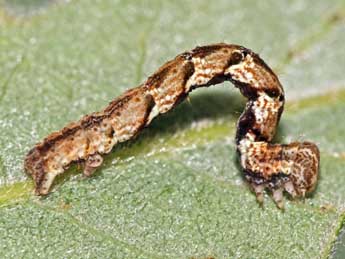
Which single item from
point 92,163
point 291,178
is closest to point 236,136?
point 291,178

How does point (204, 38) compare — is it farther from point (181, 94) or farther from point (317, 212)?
point (317, 212)

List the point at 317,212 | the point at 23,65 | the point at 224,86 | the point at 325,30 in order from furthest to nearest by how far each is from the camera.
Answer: the point at 325,30 < the point at 224,86 < the point at 23,65 < the point at 317,212

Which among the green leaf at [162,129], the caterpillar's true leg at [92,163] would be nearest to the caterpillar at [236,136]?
the caterpillar's true leg at [92,163]

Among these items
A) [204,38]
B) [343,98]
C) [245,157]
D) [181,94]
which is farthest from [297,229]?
[204,38]

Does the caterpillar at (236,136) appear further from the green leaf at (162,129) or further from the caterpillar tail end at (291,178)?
the green leaf at (162,129)

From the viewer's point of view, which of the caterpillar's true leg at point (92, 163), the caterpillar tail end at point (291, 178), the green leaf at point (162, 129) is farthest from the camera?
the caterpillar tail end at point (291, 178)

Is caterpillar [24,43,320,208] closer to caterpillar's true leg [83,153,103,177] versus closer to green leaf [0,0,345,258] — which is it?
caterpillar's true leg [83,153,103,177]
